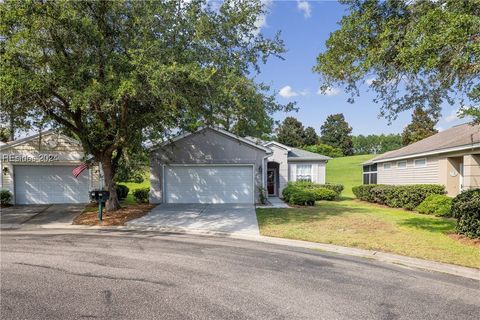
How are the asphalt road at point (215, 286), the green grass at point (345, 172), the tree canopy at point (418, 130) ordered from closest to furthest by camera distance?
the asphalt road at point (215, 286), the green grass at point (345, 172), the tree canopy at point (418, 130)

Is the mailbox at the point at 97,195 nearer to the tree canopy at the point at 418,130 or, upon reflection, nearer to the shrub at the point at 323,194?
the shrub at the point at 323,194

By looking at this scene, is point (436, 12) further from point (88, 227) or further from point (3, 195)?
point (3, 195)

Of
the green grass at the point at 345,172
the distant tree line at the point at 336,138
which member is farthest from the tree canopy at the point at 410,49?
the distant tree line at the point at 336,138

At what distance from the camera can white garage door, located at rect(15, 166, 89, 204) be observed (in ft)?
58.4

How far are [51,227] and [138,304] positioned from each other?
29.2 ft

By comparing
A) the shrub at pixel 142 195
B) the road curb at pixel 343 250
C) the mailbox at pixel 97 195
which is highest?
the mailbox at pixel 97 195

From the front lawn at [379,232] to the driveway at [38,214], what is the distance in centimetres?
808

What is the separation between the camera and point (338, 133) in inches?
3029

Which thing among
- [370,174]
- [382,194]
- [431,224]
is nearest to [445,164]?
[382,194]

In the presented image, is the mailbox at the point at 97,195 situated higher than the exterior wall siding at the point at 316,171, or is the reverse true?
the exterior wall siding at the point at 316,171

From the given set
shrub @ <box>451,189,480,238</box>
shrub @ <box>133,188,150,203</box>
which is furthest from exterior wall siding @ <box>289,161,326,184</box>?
shrub @ <box>451,189,480,238</box>

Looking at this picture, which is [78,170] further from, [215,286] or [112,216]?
[215,286]

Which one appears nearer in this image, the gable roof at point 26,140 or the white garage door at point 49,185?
the gable roof at point 26,140

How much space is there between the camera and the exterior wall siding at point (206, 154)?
18.3 m
